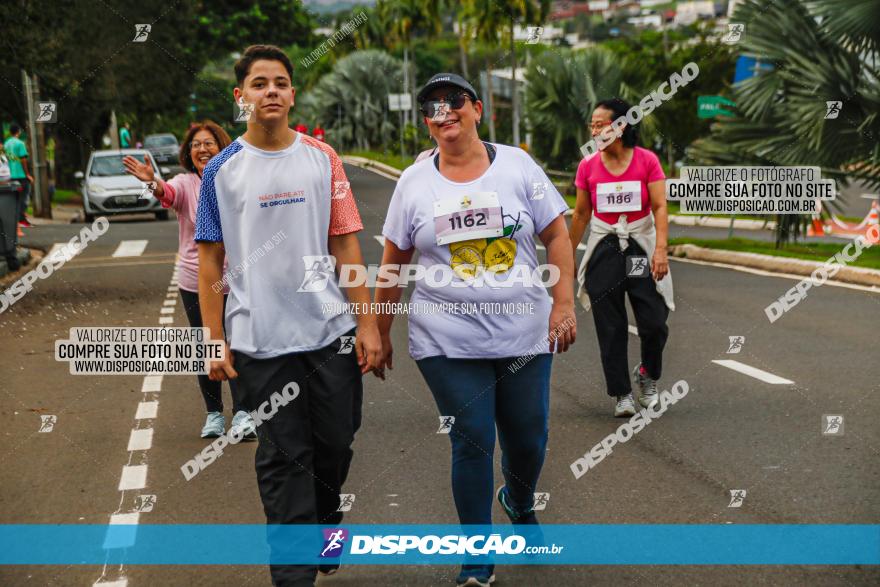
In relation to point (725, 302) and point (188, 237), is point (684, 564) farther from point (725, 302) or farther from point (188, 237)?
point (725, 302)

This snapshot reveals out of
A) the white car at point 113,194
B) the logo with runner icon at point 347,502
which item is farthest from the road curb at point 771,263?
the white car at point 113,194

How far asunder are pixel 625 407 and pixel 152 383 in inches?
154

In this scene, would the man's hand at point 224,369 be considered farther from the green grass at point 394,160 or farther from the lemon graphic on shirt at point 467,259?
the green grass at point 394,160

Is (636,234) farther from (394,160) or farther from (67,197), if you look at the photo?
(394,160)

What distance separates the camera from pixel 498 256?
5.04 metres

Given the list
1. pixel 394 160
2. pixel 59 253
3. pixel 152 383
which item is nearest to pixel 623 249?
pixel 152 383

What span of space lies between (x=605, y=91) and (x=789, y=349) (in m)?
24.3

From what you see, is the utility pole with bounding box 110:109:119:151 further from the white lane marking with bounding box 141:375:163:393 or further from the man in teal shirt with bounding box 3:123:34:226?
the white lane marking with bounding box 141:375:163:393

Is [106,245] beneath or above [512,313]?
beneath

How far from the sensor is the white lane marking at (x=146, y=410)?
890cm

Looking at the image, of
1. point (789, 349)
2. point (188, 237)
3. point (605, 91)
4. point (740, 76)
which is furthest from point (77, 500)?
point (605, 91)

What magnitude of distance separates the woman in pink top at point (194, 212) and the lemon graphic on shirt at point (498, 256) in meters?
2.80

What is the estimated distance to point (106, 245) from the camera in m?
22.9

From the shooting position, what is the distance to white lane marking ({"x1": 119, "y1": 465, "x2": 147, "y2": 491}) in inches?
275
